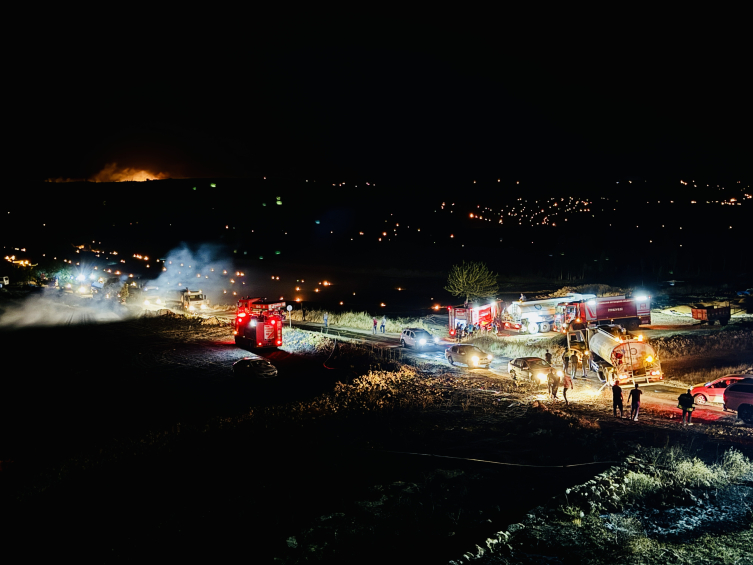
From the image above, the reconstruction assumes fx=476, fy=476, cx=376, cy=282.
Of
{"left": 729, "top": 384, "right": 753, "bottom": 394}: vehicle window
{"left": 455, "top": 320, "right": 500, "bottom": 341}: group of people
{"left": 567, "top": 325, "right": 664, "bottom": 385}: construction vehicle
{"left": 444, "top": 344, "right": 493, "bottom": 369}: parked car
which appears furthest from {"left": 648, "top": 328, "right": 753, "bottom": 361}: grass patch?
{"left": 729, "top": 384, "right": 753, "bottom": 394}: vehicle window

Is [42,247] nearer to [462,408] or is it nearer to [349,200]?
[349,200]

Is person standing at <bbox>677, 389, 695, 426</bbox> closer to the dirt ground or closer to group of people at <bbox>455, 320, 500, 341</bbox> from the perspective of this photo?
the dirt ground

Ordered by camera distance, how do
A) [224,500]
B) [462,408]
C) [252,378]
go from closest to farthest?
[224,500], [462,408], [252,378]

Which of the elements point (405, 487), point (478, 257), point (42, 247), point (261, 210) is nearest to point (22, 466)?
point (405, 487)

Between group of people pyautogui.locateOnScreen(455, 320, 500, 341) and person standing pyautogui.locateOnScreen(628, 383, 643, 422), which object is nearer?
person standing pyautogui.locateOnScreen(628, 383, 643, 422)

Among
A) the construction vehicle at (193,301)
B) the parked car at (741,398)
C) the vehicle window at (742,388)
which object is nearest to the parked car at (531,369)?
the parked car at (741,398)
